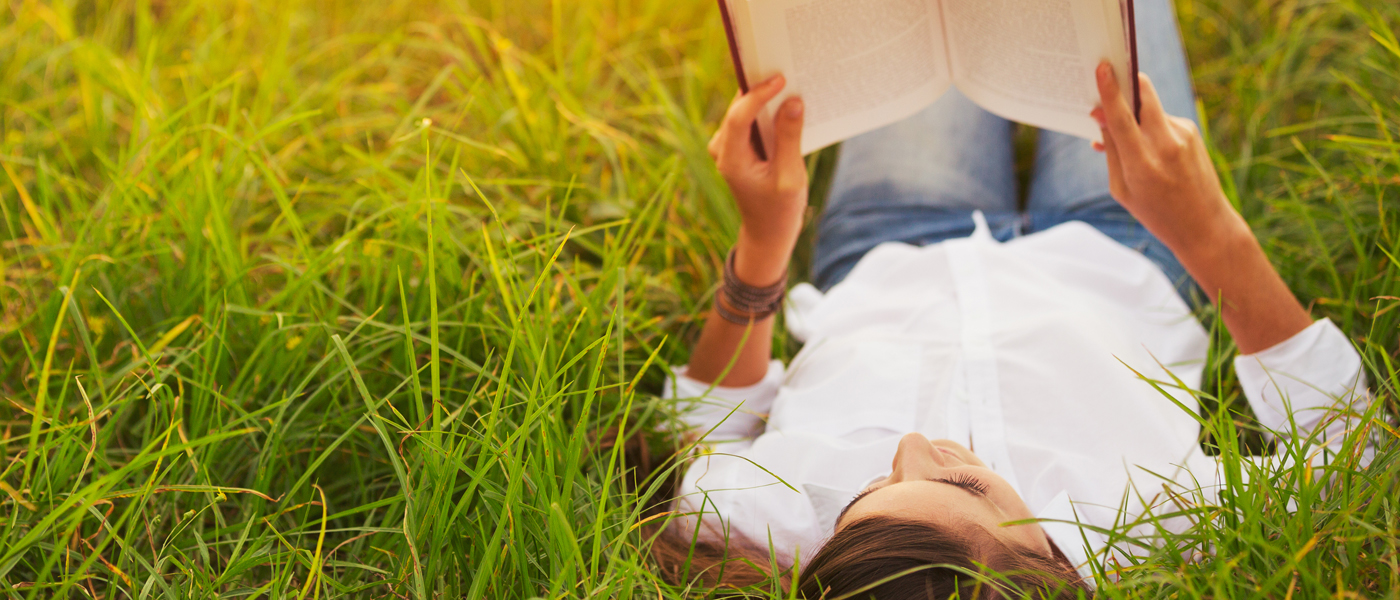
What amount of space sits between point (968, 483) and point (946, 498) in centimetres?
7

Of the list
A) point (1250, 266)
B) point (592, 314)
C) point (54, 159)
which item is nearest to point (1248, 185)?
point (1250, 266)

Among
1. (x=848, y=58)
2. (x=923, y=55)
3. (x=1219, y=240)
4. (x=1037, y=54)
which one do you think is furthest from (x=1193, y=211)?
(x=848, y=58)

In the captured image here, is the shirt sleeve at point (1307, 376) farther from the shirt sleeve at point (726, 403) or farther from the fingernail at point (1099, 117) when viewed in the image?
the shirt sleeve at point (726, 403)

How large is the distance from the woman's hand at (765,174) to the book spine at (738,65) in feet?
0.04

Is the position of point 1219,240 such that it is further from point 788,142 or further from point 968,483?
point 788,142

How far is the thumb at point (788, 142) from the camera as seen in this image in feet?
4.00

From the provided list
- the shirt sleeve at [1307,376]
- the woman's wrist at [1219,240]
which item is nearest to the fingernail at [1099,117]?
the woman's wrist at [1219,240]

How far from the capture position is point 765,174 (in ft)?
4.16

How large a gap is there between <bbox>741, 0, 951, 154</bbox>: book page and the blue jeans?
65cm

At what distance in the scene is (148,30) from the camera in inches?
89.0

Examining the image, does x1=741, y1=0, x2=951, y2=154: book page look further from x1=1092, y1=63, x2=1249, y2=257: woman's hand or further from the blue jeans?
the blue jeans

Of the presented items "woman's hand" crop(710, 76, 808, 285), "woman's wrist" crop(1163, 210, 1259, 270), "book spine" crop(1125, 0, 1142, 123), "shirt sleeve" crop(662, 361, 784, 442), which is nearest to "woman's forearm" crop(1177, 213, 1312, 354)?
"woman's wrist" crop(1163, 210, 1259, 270)

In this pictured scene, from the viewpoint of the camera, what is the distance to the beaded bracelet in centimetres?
143

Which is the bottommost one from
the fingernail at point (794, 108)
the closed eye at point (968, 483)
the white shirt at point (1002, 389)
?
the white shirt at point (1002, 389)
